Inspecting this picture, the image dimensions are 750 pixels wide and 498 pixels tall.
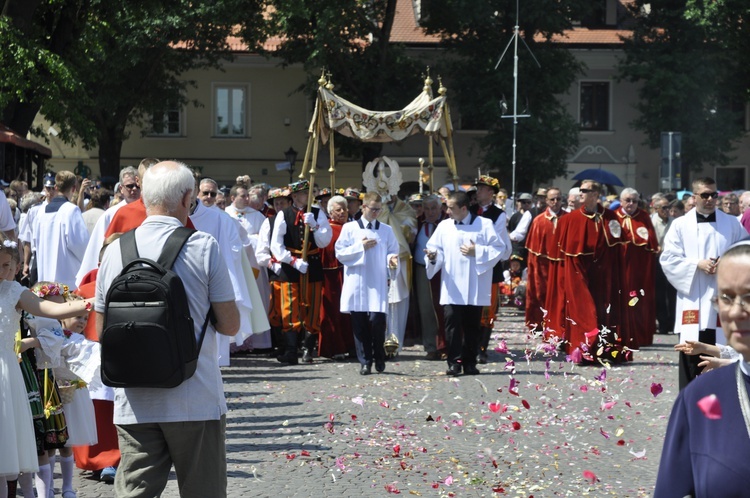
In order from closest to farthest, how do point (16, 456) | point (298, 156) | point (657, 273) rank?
point (16, 456) < point (657, 273) < point (298, 156)

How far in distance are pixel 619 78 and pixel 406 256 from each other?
3262 centimetres

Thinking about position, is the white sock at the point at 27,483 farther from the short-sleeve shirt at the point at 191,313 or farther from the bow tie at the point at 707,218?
the bow tie at the point at 707,218

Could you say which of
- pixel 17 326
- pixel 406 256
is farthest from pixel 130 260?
pixel 406 256

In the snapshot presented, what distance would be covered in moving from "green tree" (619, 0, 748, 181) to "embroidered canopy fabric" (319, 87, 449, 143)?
91.4ft

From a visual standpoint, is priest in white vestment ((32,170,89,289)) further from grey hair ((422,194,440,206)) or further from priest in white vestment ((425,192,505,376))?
grey hair ((422,194,440,206))

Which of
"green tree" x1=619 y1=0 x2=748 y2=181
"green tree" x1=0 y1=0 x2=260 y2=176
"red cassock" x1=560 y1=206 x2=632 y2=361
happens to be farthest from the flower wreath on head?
"green tree" x1=619 y1=0 x2=748 y2=181

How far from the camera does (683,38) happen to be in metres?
44.8

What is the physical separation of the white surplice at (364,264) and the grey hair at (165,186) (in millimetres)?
8554

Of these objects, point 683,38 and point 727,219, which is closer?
point 727,219

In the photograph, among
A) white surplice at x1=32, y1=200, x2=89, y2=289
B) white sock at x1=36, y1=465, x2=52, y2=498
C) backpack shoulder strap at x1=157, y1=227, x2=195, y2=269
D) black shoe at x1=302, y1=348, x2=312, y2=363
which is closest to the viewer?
backpack shoulder strap at x1=157, y1=227, x2=195, y2=269

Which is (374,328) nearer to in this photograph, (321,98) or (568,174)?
(321,98)

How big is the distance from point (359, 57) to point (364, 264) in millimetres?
28830

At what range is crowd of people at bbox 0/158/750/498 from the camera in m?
5.04

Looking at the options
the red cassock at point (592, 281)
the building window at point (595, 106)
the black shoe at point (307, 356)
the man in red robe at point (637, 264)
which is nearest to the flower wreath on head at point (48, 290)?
the black shoe at point (307, 356)
